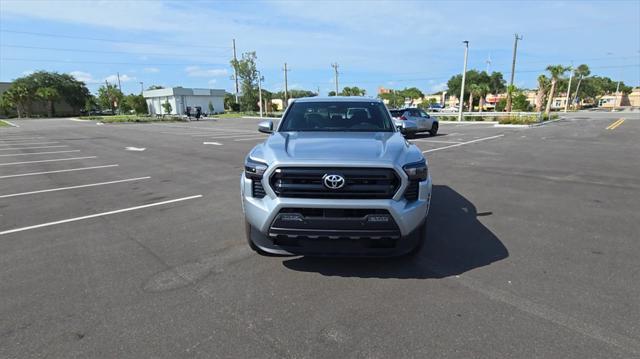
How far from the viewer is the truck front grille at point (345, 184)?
3171mm

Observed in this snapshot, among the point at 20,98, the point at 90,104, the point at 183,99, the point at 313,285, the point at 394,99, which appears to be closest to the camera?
the point at 313,285

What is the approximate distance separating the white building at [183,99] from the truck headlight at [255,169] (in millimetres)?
77295

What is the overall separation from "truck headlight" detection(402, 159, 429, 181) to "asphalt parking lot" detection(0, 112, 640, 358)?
0.99 meters

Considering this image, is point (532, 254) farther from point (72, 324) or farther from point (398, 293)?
point (72, 324)

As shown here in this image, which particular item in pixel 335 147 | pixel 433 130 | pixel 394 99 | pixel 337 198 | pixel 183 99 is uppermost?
pixel 394 99

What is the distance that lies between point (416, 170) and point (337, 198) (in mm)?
836

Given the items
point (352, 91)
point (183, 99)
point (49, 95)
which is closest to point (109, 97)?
point (49, 95)

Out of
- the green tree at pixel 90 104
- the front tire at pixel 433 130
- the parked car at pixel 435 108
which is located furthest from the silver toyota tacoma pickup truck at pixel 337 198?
the green tree at pixel 90 104

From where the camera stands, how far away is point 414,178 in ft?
11.0

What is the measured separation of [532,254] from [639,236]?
70.1 inches

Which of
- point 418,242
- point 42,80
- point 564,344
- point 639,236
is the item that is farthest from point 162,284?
point 42,80

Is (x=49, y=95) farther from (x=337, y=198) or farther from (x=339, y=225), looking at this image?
(x=339, y=225)

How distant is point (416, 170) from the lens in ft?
11.0

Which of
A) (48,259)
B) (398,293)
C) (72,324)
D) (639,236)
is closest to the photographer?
(72,324)
